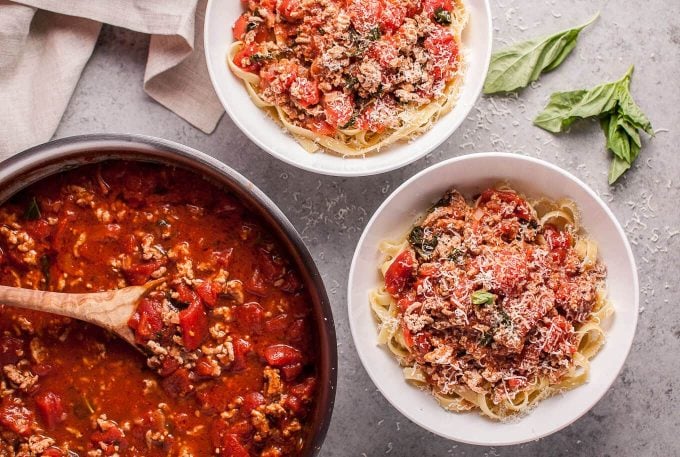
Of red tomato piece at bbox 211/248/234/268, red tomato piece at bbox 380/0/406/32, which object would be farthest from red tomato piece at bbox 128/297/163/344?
red tomato piece at bbox 380/0/406/32

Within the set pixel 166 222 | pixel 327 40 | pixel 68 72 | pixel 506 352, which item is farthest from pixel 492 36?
pixel 68 72

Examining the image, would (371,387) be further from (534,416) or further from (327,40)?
(327,40)

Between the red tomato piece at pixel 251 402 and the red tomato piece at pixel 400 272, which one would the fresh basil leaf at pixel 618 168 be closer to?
the red tomato piece at pixel 400 272

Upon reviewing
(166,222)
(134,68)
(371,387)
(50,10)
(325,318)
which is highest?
(50,10)

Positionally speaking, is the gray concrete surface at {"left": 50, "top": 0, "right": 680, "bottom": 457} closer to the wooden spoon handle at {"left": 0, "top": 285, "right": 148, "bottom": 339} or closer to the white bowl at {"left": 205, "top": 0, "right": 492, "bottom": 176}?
the white bowl at {"left": 205, "top": 0, "right": 492, "bottom": 176}

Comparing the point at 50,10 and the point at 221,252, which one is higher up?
the point at 50,10
